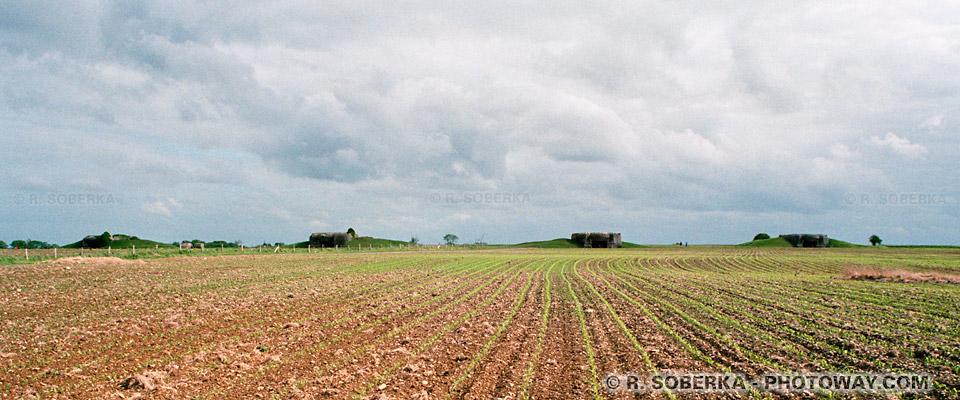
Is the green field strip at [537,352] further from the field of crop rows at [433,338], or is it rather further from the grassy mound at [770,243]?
the grassy mound at [770,243]

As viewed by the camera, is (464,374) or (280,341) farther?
(280,341)

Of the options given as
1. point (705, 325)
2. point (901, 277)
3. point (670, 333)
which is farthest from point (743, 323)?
point (901, 277)

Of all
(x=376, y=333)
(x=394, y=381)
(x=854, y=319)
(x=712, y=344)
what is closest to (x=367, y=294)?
(x=376, y=333)

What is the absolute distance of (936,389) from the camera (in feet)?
32.1

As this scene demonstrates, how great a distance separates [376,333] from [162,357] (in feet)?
18.2

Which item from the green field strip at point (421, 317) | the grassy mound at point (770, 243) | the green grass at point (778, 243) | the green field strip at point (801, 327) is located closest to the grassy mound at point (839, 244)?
the green grass at point (778, 243)

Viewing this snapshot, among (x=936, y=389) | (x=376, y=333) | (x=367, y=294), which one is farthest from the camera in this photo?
(x=367, y=294)

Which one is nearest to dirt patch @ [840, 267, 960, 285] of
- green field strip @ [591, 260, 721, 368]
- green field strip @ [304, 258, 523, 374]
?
green field strip @ [591, 260, 721, 368]

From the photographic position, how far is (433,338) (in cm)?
1460

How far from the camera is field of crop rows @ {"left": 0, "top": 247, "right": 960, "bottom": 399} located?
10.7m

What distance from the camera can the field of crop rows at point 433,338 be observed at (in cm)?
1066

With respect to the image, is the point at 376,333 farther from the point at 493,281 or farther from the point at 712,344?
the point at 493,281

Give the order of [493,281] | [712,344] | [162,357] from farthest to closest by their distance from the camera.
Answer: [493,281] → [712,344] → [162,357]

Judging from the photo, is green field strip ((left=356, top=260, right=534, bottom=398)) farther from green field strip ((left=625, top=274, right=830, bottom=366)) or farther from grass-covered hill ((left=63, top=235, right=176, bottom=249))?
grass-covered hill ((left=63, top=235, right=176, bottom=249))
